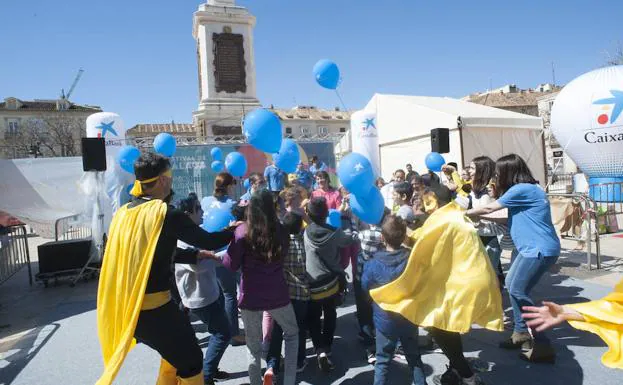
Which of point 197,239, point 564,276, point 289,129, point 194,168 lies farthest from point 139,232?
point 289,129

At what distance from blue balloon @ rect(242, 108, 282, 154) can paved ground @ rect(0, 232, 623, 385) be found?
7.44 feet

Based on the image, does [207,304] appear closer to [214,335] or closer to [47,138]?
[214,335]

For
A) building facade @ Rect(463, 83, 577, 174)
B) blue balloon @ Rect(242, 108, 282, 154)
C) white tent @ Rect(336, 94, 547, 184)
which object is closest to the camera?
blue balloon @ Rect(242, 108, 282, 154)

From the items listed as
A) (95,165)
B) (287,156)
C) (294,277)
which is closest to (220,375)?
(294,277)

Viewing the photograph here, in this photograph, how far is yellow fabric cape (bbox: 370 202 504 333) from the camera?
275 centimetres

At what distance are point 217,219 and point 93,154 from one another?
539 cm

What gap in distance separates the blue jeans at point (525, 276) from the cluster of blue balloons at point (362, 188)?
1.22m

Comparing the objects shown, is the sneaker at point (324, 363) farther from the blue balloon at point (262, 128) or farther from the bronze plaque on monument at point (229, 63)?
the bronze plaque on monument at point (229, 63)

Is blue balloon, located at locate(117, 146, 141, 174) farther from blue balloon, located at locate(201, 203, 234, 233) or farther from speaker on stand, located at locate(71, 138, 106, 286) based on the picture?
blue balloon, located at locate(201, 203, 234, 233)

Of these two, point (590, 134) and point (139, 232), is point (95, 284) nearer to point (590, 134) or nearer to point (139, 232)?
point (139, 232)

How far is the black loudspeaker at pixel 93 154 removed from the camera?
721cm

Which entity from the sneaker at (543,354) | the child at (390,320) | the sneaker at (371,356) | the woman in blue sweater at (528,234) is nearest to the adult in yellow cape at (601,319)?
the child at (390,320)

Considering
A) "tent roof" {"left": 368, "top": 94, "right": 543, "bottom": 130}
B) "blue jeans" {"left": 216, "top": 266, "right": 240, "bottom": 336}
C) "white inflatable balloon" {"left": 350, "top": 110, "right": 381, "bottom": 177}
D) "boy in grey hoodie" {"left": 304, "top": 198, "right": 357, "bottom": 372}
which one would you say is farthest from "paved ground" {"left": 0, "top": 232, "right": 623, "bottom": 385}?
"tent roof" {"left": 368, "top": 94, "right": 543, "bottom": 130}

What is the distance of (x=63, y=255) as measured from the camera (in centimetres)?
719
